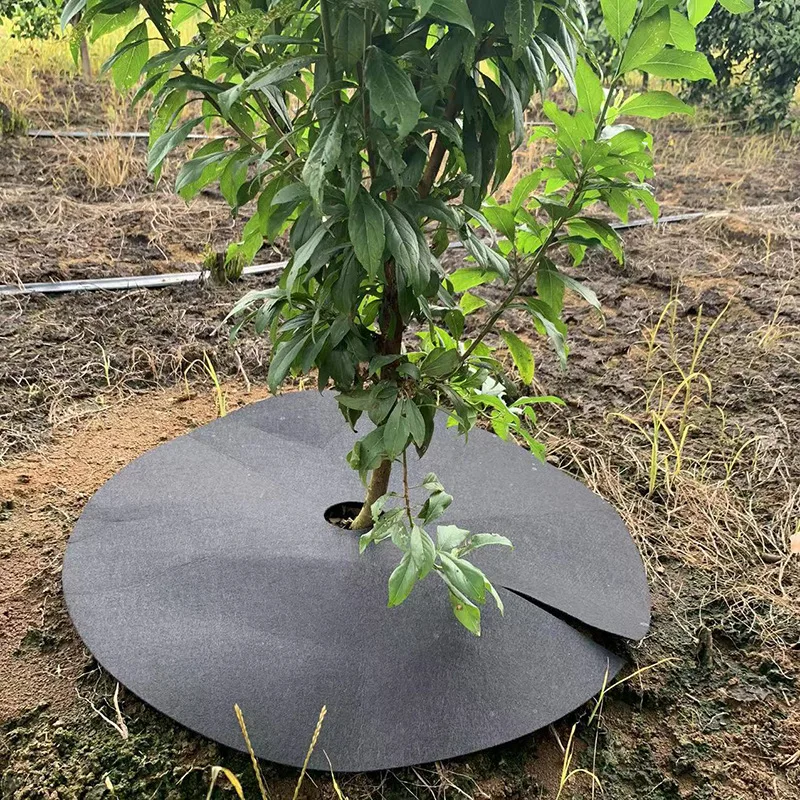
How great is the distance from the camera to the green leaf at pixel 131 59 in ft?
3.59

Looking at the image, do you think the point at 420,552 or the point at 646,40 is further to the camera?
the point at 420,552

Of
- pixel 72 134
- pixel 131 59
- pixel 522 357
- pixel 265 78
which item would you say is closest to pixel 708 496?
pixel 522 357

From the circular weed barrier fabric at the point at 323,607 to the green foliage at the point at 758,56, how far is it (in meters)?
5.32

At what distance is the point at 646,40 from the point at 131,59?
0.78 m

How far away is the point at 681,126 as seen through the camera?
6109mm

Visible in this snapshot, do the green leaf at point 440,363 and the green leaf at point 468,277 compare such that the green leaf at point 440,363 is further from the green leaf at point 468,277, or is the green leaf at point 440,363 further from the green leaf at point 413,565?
the green leaf at point 413,565

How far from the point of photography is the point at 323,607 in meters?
1.40

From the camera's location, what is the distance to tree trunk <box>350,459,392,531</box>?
4.79ft

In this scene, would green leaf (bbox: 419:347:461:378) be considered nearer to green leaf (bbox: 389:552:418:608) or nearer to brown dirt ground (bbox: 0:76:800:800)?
green leaf (bbox: 389:552:418:608)

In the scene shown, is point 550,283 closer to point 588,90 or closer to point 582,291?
point 582,291

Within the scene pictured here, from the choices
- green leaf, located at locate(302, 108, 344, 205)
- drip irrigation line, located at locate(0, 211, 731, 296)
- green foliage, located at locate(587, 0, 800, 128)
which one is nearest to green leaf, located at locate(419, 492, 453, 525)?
green leaf, located at locate(302, 108, 344, 205)

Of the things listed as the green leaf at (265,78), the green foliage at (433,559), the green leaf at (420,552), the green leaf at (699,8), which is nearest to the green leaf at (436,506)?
the green foliage at (433,559)

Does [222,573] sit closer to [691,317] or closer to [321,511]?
[321,511]

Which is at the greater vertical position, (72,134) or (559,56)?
(559,56)
